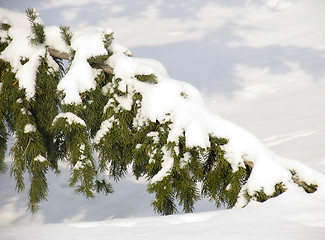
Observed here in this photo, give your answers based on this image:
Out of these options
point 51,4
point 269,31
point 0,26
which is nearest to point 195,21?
point 269,31

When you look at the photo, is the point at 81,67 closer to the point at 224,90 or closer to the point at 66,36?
the point at 66,36

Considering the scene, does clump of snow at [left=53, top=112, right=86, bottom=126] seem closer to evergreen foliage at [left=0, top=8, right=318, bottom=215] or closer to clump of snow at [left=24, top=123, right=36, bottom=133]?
evergreen foliage at [left=0, top=8, right=318, bottom=215]

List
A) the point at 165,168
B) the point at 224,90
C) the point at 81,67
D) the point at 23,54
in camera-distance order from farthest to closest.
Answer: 1. the point at 224,90
2. the point at 23,54
3. the point at 81,67
4. the point at 165,168

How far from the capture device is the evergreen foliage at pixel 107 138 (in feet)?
8.08

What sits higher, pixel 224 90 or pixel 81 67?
pixel 224 90

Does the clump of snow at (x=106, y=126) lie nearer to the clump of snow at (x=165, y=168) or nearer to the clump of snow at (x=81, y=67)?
the clump of snow at (x=81, y=67)

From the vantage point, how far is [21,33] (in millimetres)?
2816

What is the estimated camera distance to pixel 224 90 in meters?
9.82

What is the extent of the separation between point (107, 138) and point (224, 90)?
753cm

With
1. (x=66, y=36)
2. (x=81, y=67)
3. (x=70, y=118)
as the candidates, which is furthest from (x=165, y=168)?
(x=66, y=36)

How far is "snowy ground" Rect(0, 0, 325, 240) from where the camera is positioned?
1.69 m

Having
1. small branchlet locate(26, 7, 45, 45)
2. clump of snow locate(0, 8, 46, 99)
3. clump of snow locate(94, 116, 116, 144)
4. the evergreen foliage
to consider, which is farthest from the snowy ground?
small branchlet locate(26, 7, 45, 45)

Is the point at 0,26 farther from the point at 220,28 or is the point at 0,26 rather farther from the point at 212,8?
the point at 212,8

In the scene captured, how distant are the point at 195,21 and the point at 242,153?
43.0 ft
